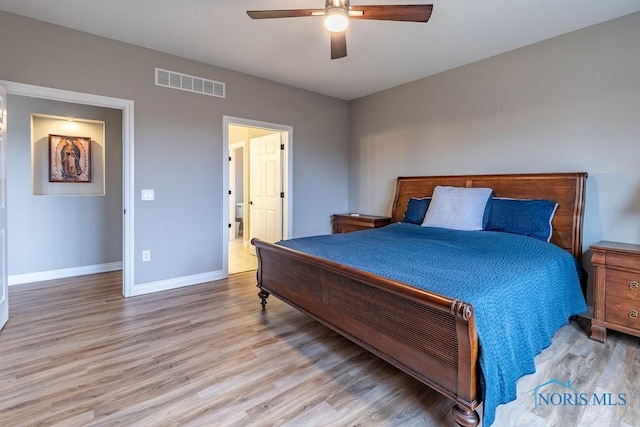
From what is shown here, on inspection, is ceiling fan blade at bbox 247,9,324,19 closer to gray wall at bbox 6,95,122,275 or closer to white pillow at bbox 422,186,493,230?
white pillow at bbox 422,186,493,230

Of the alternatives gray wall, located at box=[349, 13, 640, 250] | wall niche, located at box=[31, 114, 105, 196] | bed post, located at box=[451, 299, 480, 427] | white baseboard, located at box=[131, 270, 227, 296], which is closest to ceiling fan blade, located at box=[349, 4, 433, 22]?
bed post, located at box=[451, 299, 480, 427]

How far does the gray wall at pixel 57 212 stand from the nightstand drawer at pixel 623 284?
5410 millimetres

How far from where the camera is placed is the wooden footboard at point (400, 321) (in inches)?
53.4

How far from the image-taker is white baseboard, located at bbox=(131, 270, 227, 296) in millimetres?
3395

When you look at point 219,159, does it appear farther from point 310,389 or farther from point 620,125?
point 620,125

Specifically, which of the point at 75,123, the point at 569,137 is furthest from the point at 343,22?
the point at 75,123

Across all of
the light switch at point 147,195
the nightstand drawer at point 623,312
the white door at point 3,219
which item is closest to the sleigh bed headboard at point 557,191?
the nightstand drawer at point 623,312

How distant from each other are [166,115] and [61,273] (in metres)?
2.48

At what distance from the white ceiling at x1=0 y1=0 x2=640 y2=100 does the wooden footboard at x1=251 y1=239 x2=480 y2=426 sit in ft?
6.69

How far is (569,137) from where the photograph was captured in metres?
2.91

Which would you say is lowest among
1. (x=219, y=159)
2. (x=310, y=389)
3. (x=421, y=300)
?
(x=310, y=389)

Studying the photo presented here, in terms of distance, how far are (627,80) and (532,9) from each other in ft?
3.27

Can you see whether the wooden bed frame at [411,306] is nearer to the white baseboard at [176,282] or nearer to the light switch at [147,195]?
the white baseboard at [176,282]

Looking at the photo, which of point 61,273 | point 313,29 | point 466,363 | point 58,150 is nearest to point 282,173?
point 313,29
